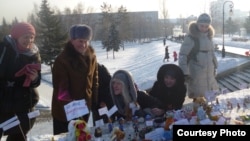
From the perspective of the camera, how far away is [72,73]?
3.45 m

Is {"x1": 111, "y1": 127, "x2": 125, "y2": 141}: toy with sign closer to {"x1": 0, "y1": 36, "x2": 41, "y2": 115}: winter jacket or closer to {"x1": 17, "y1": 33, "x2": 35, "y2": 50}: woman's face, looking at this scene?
{"x1": 0, "y1": 36, "x2": 41, "y2": 115}: winter jacket

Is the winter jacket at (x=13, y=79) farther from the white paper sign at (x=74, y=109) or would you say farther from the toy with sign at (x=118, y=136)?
the toy with sign at (x=118, y=136)

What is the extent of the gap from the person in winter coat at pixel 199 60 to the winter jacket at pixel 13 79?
2.30m

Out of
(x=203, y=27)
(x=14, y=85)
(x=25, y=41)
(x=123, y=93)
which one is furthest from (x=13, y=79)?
(x=203, y=27)

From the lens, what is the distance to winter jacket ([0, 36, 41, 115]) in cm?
330

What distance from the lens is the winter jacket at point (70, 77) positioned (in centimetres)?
341

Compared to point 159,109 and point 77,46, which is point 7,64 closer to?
point 77,46

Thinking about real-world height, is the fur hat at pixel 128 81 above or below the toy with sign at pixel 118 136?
above

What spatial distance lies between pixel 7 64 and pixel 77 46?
760 millimetres

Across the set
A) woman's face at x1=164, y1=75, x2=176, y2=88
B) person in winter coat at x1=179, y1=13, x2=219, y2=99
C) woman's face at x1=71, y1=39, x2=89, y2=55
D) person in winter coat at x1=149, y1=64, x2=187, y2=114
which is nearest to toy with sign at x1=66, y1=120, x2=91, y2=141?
woman's face at x1=71, y1=39, x2=89, y2=55

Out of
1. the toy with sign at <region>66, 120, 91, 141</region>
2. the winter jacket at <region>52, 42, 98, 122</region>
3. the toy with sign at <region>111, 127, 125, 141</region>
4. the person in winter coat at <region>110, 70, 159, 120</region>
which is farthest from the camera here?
the person in winter coat at <region>110, 70, 159, 120</region>

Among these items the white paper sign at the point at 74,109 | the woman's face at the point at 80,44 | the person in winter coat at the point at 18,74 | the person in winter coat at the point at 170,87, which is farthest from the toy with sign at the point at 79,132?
the person in winter coat at the point at 170,87

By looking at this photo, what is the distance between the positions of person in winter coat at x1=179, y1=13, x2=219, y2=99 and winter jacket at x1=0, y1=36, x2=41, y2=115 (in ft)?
7.55

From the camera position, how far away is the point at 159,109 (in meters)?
3.69
